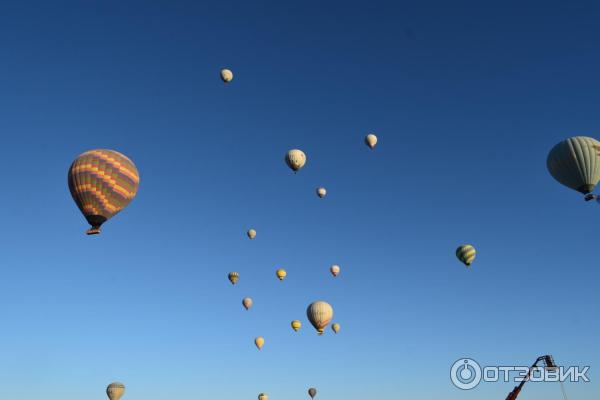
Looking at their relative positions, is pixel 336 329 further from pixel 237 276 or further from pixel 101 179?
pixel 101 179

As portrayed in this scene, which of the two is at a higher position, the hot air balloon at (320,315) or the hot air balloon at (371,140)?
the hot air balloon at (371,140)

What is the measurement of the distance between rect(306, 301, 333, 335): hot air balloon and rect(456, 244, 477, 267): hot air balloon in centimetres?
1668

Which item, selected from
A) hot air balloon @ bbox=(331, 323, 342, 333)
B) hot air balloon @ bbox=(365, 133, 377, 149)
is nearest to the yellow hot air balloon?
hot air balloon @ bbox=(331, 323, 342, 333)

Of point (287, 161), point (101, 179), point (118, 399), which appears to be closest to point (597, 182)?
point (287, 161)

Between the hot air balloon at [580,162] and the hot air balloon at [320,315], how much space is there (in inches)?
1195

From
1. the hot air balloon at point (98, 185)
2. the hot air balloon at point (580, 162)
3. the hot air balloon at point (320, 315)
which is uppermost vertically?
the hot air balloon at point (580, 162)

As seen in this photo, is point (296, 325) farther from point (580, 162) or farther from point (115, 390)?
point (580, 162)

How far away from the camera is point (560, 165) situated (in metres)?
42.4

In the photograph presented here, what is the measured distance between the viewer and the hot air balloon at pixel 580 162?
4100cm

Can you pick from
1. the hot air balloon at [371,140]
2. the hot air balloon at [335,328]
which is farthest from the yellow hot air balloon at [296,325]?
the hot air balloon at [371,140]

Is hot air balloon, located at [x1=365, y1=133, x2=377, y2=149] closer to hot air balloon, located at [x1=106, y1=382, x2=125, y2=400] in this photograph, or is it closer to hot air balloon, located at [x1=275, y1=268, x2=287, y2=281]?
hot air balloon, located at [x1=275, y1=268, x2=287, y2=281]

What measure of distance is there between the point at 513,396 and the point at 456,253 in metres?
16.7

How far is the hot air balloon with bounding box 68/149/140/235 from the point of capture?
3644cm

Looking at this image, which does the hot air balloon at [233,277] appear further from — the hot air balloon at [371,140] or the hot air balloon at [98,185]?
the hot air balloon at [98,185]
